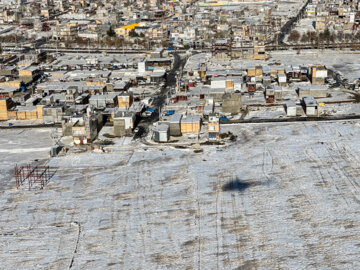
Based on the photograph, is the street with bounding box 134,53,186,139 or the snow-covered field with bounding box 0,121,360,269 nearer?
the snow-covered field with bounding box 0,121,360,269

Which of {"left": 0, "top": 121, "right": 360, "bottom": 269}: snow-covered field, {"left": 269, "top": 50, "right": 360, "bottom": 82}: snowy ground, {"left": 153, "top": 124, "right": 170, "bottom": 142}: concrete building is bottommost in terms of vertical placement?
{"left": 0, "top": 121, "right": 360, "bottom": 269}: snow-covered field

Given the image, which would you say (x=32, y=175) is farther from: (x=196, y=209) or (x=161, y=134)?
(x=196, y=209)

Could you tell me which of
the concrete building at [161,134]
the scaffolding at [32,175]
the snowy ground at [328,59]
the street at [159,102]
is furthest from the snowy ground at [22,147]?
the snowy ground at [328,59]

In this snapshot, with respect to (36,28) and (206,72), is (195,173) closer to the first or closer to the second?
(206,72)

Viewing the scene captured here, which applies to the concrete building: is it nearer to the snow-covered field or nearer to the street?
the snow-covered field

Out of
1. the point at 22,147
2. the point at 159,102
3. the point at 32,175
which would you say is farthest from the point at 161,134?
the point at 159,102

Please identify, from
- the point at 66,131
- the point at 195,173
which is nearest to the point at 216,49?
the point at 66,131

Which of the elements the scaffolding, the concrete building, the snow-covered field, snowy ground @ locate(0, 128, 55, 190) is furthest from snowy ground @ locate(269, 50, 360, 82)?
the scaffolding
